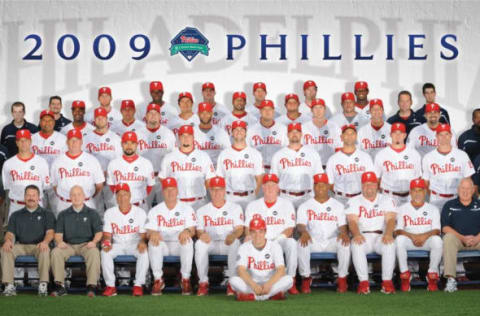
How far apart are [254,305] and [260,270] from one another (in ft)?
1.72

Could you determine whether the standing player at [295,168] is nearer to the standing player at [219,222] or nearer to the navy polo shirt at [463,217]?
the standing player at [219,222]

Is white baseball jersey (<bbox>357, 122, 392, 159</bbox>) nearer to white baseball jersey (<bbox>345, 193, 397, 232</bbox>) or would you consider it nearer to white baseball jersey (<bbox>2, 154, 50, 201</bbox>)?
white baseball jersey (<bbox>345, 193, 397, 232</bbox>)

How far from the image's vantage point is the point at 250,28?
41.8ft

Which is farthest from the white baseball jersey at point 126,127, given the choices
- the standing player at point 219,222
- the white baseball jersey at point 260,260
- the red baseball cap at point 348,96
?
the white baseball jersey at point 260,260

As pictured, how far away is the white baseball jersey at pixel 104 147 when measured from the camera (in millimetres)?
11719

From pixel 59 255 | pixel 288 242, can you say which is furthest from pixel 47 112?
pixel 288 242

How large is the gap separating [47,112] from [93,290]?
237 cm

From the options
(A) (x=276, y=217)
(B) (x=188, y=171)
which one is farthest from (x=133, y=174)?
(A) (x=276, y=217)

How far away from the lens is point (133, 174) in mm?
11258

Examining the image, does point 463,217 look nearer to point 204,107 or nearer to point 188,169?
point 188,169

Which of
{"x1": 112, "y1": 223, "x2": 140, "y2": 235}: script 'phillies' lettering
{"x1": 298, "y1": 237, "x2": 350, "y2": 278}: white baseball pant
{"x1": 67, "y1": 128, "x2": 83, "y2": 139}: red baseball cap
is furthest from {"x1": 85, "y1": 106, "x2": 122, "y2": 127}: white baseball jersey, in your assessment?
{"x1": 298, "y1": 237, "x2": 350, "y2": 278}: white baseball pant

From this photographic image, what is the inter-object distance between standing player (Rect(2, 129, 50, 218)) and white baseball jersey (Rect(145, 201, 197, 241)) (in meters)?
1.27

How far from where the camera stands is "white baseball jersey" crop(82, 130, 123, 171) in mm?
11719

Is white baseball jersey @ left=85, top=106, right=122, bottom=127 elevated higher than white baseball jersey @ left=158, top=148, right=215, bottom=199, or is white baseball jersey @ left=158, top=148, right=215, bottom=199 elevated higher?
white baseball jersey @ left=85, top=106, right=122, bottom=127
